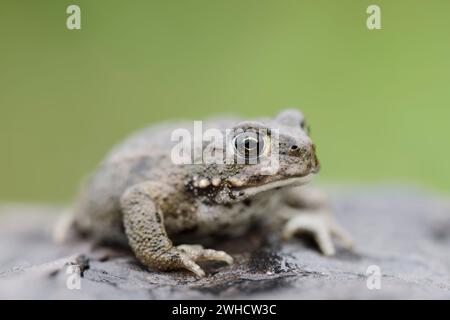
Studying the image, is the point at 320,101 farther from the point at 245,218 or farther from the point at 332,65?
the point at 245,218

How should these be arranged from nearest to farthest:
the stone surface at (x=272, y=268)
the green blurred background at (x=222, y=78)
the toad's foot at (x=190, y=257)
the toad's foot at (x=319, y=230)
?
the stone surface at (x=272, y=268)
the toad's foot at (x=190, y=257)
the toad's foot at (x=319, y=230)
the green blurred background at (x=222, y=78)

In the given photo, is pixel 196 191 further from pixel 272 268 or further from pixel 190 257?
pixel 272 268

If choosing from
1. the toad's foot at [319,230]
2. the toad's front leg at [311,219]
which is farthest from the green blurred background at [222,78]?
the toad's foot at [319,230]

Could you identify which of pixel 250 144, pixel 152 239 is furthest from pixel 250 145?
pixel 152 239

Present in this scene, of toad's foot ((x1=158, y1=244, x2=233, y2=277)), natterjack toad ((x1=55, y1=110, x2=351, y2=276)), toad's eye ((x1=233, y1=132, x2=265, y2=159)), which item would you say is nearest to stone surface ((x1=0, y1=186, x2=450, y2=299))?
toad's foot ((x1=158, y1=244, x2=233, y2=277))


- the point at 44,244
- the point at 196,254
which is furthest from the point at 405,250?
the point at 44,244

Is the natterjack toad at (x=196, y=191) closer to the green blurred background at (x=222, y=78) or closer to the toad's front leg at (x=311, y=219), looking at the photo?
the toad's front leg at (x=311, y=219)
